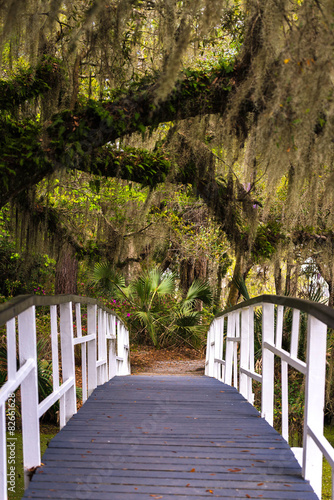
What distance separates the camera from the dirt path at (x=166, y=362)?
1091 centimetres

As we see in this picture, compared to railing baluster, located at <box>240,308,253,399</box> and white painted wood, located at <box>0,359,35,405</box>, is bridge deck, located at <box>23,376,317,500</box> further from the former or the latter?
white painted wood, located at <box>0,359,35,405</box>

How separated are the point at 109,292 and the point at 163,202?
305 centimetres

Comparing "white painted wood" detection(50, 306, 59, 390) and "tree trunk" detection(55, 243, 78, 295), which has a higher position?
"white painted wood" detection(50, 306, 59, 390)

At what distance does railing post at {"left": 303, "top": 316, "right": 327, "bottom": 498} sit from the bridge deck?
8 cm

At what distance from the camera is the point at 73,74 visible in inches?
219

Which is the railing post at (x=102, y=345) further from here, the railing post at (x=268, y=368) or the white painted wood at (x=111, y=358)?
the railing post at (x=268, y=368)

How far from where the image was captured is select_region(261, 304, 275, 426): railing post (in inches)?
135

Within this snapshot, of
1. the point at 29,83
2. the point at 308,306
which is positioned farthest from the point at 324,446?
the point at 29,83

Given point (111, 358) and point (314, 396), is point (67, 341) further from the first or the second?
point (111, 358)

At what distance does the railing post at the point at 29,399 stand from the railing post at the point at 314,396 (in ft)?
4.45

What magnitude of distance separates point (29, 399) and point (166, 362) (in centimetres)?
987

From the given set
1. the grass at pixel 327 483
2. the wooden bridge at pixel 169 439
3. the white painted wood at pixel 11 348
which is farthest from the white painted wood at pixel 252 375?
the grass at pixel 327 483

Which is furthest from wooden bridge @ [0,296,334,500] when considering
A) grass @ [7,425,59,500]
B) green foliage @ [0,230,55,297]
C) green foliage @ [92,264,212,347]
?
green foliage @ [0,230,55,297]

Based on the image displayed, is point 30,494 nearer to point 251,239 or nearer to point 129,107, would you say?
point 129,107
